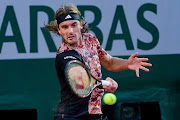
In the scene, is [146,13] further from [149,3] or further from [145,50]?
[145,50]

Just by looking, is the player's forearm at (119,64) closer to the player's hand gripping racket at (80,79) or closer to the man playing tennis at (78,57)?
the man playing tennis at (78,57)

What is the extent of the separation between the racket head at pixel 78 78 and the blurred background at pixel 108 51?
98.1 inches

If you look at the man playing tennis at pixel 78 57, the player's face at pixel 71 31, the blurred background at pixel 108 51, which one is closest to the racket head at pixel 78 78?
the man playing tennis at pixel 78 57

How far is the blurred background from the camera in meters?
5.25

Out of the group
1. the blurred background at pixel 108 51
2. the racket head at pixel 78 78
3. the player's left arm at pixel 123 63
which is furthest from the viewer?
the blurred background at pixel 108 51

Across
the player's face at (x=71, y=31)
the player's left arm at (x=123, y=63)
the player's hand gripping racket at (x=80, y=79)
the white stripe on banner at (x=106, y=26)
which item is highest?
the white stripe on banner at (x=106, y=26)

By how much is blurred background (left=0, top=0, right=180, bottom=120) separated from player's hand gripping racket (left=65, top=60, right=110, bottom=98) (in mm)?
2486

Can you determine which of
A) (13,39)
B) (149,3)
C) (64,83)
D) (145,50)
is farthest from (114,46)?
(64,83)

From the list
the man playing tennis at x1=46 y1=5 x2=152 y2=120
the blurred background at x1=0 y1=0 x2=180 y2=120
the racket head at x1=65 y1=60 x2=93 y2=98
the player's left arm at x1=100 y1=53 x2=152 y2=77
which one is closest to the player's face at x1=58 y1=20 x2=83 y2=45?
the man playing tennis at x1=46 y1=5 x2=152 y2=120

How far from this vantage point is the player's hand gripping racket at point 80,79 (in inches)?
107

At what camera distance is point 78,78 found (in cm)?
282

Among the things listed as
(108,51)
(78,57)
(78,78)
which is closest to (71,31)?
(78,57)

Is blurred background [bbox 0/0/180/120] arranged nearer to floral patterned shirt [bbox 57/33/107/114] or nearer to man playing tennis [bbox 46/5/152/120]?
man playing tennis [bbox 46/5/152/120]

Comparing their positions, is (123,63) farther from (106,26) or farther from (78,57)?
(106,26)
